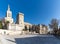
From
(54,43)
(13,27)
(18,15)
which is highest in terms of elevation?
(18,15)

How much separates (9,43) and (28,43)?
204 cm

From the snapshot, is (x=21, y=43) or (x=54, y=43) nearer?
(x=21, y=43)

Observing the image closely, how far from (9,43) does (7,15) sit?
132 feet

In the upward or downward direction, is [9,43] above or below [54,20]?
below

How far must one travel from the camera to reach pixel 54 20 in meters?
38.0

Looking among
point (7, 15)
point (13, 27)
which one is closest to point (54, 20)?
point (13, 27)

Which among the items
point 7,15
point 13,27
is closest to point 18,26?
point 13,27

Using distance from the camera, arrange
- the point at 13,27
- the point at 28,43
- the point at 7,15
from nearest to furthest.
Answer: the point at 28,43, the point at 13,27, the point at 7,15

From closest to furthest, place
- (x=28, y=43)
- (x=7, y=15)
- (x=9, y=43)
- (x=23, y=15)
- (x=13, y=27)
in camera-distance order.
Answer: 1. (x=9, y=43)
2. (x=28, y=43)
3. (x=13, y=27)
4. (x=23, y=15)
5. (x=7, y=15)

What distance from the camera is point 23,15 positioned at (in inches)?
1571

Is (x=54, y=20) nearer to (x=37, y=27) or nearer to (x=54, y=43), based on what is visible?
(x=37, y=27)

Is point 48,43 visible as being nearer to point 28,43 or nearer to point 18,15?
point 28,43

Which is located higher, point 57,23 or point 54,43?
point 57,23

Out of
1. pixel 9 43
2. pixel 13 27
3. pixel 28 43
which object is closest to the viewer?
pixel 9 43
